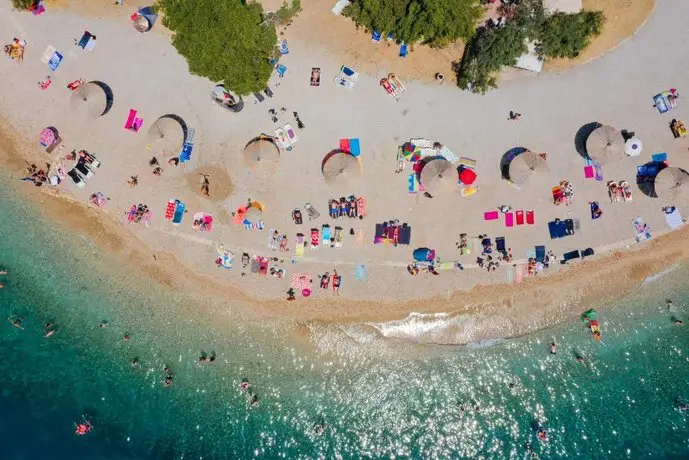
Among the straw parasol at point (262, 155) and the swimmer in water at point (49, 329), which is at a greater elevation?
A: the straw parasol at point (262, 155)

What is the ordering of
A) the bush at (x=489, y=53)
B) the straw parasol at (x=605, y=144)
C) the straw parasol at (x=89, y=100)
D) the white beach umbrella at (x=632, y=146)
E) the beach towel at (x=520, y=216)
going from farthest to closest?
1. the beach towel at (x=520, y=216)
2. the white beach umbrella at (x=632, y=146)
3. the straw parasol at (x=89, y=100)
4. the straw parasol at (x=605, y=144)
5. the bush at (x=489, y=53)

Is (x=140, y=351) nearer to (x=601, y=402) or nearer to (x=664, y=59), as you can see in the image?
(x=601, y=402)

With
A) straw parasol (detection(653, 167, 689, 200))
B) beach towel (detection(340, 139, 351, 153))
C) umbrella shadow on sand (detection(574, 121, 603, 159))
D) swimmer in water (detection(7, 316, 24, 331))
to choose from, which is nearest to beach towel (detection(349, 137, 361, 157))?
beach towel (detection(340, 139, 351, 153))

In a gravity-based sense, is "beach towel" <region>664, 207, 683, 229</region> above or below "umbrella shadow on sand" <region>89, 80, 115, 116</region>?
below

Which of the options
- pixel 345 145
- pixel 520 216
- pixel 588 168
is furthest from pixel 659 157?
pixel 345 145

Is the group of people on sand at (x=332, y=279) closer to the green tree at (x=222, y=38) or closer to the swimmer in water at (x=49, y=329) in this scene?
the green tree at (x=222, y=38)

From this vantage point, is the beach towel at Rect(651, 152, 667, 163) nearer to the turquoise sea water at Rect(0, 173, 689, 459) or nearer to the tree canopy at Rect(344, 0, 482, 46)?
the turquoise sea water at Rect(0, 173, 689, 459)

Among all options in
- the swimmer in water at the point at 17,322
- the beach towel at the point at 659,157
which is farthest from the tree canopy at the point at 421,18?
the swimmer in water at the point at 17,322
